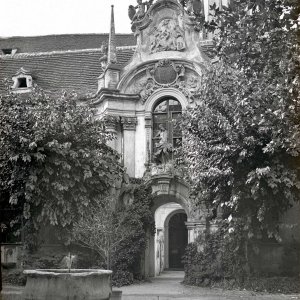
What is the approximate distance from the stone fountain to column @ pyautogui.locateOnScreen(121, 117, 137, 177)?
11626 millimetres

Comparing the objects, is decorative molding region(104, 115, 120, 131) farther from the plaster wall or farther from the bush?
the bush

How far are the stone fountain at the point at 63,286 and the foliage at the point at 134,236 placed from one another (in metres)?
8.24

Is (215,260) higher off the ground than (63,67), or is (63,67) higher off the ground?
(63,67)

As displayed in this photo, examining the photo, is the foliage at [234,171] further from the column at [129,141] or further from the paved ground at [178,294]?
the column at [129,141]

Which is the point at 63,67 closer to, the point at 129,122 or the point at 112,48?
the point at 112,48

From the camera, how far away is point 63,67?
2803cm

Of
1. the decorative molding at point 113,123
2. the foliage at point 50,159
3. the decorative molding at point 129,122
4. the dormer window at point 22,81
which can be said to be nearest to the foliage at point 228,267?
the foliage at point 50,159

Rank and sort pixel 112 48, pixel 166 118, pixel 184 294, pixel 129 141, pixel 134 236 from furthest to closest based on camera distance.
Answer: pixel 112 48 < pixel 166 118 < pixel 129 141 < pixel 134 236 < pixel 184 294

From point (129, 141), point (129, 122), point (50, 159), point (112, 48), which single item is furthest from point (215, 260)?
point (112, 48)

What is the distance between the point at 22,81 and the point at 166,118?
28.7 ft

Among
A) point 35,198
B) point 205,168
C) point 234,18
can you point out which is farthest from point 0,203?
point 234,18

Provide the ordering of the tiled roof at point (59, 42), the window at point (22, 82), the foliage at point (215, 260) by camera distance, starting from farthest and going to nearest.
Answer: the tiled roof at point (59, 42) < the window at point (22, 82) < the foliage at point (215, 260)

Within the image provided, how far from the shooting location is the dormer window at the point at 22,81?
26531 mm

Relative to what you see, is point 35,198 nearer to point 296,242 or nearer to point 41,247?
point 41,247
